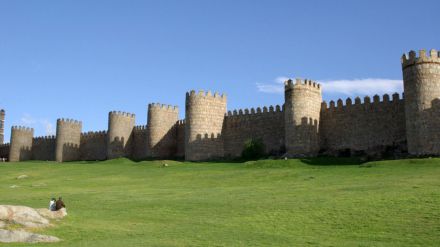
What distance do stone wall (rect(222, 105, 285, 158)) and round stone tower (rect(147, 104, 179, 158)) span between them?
791cm

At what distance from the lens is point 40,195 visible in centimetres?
2878

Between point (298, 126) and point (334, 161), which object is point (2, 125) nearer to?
point (298, 126)

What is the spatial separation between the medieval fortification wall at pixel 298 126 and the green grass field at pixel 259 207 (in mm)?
6257

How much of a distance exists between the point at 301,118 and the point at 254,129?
7745mm

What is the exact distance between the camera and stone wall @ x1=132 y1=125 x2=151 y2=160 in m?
63.5

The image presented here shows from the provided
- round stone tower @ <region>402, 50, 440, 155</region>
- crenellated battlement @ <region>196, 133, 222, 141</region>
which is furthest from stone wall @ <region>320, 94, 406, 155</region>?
crenellated battlement @ <region>196, 133, 222, 141</region>

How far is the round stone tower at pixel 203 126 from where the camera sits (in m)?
53.3

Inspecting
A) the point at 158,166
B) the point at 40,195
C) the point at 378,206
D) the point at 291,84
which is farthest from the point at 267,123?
the point at 378,206

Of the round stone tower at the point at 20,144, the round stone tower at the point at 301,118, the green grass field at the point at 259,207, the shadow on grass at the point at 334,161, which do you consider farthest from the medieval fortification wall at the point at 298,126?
the round stone tower at the point at 20,144

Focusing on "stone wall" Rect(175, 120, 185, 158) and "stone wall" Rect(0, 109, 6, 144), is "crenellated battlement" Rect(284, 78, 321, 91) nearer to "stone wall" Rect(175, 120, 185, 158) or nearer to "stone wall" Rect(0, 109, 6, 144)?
"stone wall" Rect(175, 120, 185, 158)

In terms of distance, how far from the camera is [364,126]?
4447 centimetres

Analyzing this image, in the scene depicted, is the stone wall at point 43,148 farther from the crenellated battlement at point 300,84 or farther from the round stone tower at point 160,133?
the crenellated battlement at point 300,84

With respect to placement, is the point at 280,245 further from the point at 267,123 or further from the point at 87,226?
the point at 267,123

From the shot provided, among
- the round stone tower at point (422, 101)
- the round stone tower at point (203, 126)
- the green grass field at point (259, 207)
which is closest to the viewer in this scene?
the green grass field at point (259, 207)
